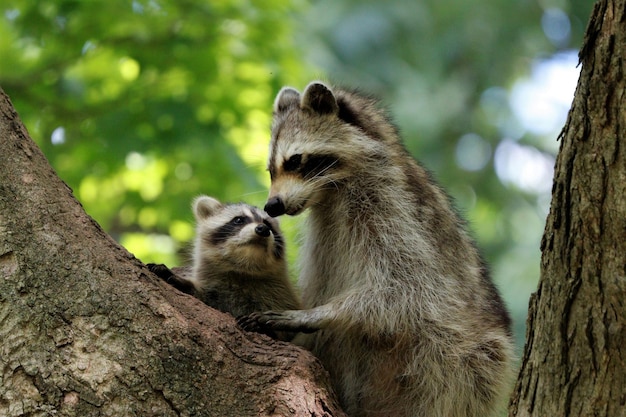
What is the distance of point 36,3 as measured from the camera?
7.29 metres

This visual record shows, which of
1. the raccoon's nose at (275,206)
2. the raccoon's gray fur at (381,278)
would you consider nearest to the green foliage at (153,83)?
the raccoon's gray fur at (381,278)

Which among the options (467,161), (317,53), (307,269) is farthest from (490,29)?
(307,269)

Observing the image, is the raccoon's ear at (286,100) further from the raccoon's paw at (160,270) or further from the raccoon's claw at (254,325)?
the raccoon's claw at (254,325)

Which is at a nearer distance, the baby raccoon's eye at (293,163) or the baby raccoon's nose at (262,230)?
the baby raccoon's eye at (293,163)

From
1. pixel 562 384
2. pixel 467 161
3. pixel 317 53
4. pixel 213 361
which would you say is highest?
pixel 467 161

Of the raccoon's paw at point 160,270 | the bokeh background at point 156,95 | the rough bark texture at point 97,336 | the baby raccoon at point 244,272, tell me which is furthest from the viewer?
the bokeh background at point 156,95

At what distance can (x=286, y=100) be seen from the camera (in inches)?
211

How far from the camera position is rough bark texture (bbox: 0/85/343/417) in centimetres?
315

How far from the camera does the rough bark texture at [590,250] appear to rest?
2738mm

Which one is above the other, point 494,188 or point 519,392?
point 494,188

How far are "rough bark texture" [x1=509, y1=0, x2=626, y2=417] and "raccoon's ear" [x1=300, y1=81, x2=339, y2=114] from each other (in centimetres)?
231

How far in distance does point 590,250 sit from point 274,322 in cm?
186

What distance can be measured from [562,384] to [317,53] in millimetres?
8197

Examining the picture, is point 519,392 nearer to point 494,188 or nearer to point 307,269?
point 307,269
